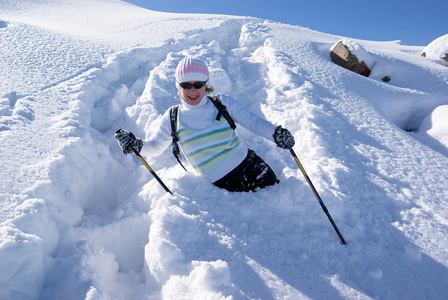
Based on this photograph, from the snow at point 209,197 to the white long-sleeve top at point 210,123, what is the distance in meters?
0.35

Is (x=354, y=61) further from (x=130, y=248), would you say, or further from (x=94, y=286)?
(x=94, y=286)

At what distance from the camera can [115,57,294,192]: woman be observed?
2688 millimetres

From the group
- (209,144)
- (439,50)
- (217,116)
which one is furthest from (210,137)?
(439,50)

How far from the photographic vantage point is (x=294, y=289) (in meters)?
1.99

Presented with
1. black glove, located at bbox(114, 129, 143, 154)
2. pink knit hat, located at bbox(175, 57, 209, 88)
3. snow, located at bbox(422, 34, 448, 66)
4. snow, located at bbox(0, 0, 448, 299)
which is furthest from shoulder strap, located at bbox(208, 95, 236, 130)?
snow, located at bbox(422, 34, 448, 66)

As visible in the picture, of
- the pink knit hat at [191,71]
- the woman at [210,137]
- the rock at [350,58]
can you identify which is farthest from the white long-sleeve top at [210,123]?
the rock at [350,58]

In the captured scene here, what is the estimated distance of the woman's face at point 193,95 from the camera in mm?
2670

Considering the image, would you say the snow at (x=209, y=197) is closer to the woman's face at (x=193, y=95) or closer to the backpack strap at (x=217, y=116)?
the backpack strap at (x=217, y=116)

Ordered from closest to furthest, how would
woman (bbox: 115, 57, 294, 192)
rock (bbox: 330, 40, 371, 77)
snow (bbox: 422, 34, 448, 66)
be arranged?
woman (bbox: 115, 57, 294, 192), rock (bbox: 330, 40, 371, 77), snow (bbox: 422, 34, 448, 66)

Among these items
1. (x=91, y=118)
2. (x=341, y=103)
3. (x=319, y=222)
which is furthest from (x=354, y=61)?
(x=91, y=118)

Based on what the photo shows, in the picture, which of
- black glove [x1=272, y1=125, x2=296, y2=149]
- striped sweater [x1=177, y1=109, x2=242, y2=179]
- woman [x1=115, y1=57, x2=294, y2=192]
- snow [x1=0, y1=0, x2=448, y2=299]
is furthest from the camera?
striped sweater [x1=177, y1=109, x2=242, y2=179]

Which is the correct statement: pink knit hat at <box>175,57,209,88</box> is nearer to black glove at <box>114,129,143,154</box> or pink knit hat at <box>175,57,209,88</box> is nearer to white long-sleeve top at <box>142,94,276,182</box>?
white long-sleeve top at <box>142,94,276,182</box>

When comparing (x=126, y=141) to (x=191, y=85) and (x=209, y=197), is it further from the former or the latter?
(x=209, y=197)

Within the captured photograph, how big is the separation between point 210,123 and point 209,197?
2.56 feet
